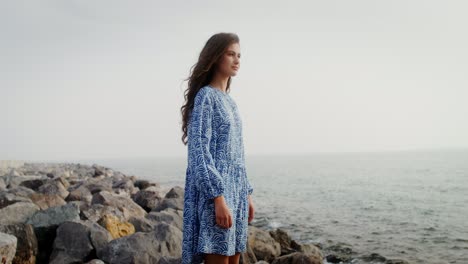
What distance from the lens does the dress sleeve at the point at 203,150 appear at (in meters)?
2.43

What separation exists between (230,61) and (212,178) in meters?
0.89

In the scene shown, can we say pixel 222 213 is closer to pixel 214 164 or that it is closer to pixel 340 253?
pixel 214 164

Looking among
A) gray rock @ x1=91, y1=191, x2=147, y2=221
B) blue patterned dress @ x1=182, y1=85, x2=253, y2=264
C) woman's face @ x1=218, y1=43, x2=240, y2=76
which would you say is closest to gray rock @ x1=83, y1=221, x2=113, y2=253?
gray rock @ x1=91, y1=191, x2=147, y2=221

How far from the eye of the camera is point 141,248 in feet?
16.0

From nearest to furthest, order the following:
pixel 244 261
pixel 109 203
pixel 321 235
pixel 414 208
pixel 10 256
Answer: pixel 10 256, pixel 244 261, pixel 109 203, pixel 321 235, pixel 414 208

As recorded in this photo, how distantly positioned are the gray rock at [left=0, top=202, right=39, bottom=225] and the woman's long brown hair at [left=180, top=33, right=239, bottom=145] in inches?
163

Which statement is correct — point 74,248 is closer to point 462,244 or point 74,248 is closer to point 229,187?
point 229,187

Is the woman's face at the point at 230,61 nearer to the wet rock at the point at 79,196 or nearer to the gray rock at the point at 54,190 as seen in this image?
the wet rock at the point at 79,196

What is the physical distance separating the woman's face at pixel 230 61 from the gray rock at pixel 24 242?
370 centimetres

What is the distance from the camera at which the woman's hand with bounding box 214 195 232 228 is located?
2.43 metres

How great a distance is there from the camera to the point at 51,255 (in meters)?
5.03

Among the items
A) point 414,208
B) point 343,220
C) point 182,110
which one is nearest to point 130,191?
point 343,220

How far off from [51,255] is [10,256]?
1274mm

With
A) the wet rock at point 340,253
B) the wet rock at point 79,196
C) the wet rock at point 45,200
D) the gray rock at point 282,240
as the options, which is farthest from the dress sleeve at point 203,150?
the wet rock at point 340,253
